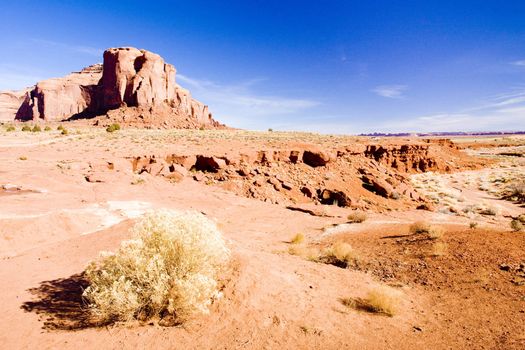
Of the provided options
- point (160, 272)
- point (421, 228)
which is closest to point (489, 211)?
point (421, 228)

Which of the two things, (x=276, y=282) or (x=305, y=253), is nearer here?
(x=276, y=282)

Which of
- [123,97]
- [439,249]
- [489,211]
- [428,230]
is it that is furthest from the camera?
[123,97]

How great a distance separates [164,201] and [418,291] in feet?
38.7

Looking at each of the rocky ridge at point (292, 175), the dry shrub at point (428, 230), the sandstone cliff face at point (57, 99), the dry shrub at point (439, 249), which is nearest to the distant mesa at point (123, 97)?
the sandstone cliff face at point (57, 99)

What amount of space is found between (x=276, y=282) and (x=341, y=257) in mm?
3013

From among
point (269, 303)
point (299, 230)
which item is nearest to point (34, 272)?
point (269, 303)

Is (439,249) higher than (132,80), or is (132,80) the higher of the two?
(132,80)

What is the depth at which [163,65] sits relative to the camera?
73.8 metres

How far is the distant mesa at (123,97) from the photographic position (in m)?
61.4

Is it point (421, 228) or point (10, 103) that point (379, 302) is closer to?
point (421, 228)

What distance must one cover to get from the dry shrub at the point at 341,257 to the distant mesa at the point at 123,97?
176ft

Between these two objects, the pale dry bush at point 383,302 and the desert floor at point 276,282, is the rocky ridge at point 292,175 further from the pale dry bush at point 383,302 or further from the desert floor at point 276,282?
the pale dry bush at point 383,302

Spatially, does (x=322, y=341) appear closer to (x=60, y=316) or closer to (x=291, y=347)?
(x=291, y=347)

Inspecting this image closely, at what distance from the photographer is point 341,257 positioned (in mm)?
8797
